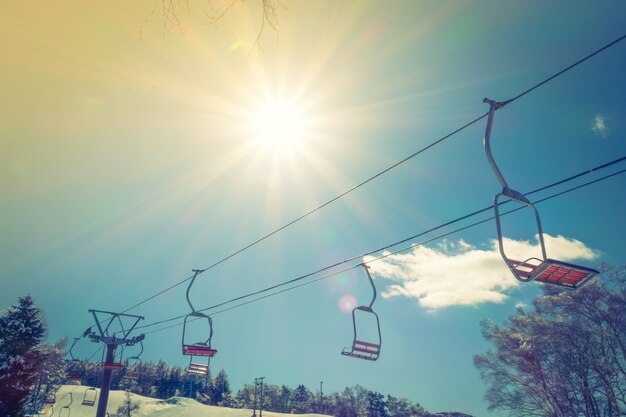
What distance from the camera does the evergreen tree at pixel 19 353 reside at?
3647 centimetres

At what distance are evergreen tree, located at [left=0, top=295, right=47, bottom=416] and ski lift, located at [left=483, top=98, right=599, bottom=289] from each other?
47.8 metres

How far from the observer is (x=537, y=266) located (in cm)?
554

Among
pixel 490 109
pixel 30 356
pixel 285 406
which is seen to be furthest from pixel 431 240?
pixel 285 406

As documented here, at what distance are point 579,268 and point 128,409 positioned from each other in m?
110

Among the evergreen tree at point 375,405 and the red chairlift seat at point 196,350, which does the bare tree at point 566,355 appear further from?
the evergreen tree at point 375,405

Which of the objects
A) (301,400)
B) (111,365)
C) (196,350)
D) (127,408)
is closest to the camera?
(196,350)

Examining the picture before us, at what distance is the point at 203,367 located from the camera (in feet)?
63.2

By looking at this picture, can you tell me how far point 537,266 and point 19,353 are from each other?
51.8m

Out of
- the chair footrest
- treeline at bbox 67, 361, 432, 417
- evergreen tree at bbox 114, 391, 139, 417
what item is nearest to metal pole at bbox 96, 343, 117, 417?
the chair footrest

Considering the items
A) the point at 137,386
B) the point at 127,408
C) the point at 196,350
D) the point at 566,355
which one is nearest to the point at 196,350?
the point at 196,350

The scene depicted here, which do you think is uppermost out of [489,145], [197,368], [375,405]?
[489,145]

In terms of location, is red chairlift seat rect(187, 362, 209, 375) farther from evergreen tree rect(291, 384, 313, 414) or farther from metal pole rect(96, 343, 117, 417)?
evergreen tree rect(291, 384, 313, 414)

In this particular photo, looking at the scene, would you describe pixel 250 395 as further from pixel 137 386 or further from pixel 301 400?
pixel 137 386

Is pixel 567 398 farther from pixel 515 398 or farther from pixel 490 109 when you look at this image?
pixel 490 109
